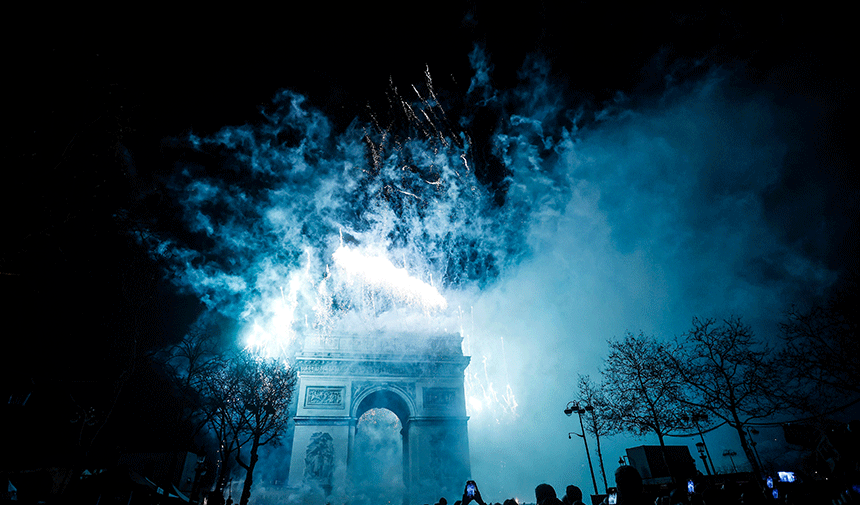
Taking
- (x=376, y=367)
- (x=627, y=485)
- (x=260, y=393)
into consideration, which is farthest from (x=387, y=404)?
(x=627, y=485)

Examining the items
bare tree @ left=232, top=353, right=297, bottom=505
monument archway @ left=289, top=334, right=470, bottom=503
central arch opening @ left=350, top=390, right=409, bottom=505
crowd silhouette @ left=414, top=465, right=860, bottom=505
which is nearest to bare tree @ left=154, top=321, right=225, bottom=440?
bare tree @ left=232, top=353, right=297, bottom=505

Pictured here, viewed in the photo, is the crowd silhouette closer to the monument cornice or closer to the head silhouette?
the head silhouette

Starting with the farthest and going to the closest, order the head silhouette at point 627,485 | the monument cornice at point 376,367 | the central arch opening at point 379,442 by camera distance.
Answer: the central arch opening at point 379,442 → the monument cornice at point 376,367 → the head silhouette at point 627,485

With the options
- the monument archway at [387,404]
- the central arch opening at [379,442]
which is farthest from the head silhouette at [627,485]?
the central arch opening at [379,442]

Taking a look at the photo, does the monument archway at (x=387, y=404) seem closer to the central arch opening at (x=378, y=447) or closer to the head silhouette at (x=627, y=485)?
the central arch opening at (x=378, y=447)

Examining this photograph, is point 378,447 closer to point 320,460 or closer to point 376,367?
point 376,367

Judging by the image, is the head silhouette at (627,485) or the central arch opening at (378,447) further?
the central arch opening at (378,447)
